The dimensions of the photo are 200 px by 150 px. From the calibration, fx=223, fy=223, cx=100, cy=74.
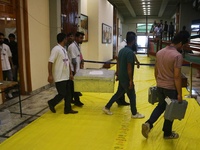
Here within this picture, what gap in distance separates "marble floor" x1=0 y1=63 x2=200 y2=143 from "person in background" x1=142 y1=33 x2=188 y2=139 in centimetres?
187

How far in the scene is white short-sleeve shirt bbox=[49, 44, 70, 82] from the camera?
11.9ft

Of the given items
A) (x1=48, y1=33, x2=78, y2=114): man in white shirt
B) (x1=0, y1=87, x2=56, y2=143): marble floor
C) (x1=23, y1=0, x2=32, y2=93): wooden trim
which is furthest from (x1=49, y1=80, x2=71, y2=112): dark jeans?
(x1=23, y1=0, x2=32, y2=93): wooden trim

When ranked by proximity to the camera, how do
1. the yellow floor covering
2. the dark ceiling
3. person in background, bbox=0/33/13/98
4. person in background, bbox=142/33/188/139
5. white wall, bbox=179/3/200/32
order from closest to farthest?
person in background, bbox=142/33/188/139
the yellow floor covering
person in background, bbox=0/33/13/98
white wall, bbox=179/3/200/32
the dark ceiling

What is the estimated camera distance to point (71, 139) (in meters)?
2.88

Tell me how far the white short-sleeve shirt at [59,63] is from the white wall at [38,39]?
179cm

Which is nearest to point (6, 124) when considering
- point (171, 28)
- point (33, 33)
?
point (33, 33)

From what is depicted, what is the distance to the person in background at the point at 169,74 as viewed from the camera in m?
2.51

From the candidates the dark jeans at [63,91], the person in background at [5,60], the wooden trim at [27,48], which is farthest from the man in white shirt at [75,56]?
the person in background at [5,60]

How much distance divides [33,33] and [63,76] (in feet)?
6.90

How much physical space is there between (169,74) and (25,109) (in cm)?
276

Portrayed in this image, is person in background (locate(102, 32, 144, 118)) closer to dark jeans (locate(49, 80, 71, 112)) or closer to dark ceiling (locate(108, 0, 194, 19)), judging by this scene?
dark jeans (locate(49, 80, 71, 112))

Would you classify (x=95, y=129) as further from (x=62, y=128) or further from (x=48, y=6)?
(x=48, y=6)

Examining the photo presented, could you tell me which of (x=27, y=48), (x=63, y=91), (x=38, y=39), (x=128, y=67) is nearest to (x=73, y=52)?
(x=63, y=91)

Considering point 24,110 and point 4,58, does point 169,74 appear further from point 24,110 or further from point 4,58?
point 4,58
